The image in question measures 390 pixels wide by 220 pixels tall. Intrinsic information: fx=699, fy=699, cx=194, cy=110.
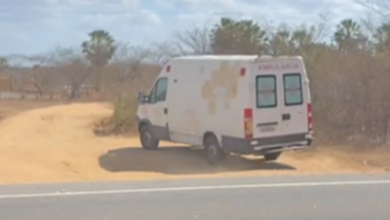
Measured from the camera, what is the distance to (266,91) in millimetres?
15852

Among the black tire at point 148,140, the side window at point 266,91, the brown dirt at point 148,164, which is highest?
the side window at point 266,91

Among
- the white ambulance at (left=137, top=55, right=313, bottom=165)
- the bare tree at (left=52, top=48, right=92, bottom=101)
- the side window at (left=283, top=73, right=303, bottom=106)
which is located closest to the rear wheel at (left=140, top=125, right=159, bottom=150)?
the white ambulance at (left=137, top=55, right=313, bottom=165)

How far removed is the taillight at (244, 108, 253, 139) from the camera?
15.6m

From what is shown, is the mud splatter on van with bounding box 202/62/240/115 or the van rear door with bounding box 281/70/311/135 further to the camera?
the van rear door with bounding box 281/70/311/135

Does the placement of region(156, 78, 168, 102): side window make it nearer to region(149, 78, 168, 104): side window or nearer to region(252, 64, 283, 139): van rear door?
region(149, 78, 168, 104): side window

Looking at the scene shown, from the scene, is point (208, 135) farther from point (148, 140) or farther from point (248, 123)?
point (148, 140)

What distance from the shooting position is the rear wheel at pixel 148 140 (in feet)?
63.0

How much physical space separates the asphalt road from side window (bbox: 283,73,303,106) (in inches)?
149

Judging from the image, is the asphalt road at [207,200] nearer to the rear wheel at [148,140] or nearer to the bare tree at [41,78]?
the rear wheel at [148,140]

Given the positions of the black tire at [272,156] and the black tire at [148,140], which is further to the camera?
the black tire at [148,140]

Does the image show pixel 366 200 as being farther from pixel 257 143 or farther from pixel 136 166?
pixel 136 166

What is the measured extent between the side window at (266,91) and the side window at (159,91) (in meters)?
3.43

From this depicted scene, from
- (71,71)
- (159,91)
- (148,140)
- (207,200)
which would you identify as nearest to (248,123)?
(159,91)

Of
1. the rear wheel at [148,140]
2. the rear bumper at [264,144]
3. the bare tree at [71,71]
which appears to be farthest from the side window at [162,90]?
the bare tree at [71,71]
